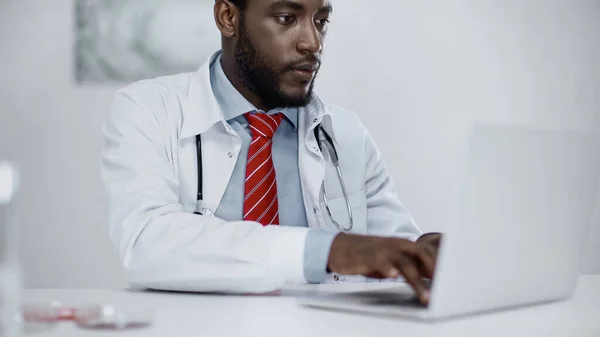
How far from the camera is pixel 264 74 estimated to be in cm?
185

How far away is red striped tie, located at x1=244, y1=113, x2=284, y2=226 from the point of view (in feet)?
5.68

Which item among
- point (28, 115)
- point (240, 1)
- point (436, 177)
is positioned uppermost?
point (240, 1)

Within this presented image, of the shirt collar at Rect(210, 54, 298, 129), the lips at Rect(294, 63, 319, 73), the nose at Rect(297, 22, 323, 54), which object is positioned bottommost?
the shirt collar at Rect(210, 54, 298, 129)

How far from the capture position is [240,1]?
1.93 meters

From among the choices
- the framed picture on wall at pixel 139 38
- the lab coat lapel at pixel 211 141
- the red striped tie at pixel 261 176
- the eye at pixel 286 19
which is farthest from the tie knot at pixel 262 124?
the framed picture on wall at pixel 139 38

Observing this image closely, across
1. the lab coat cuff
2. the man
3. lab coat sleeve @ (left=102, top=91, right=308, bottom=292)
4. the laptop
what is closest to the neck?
the man

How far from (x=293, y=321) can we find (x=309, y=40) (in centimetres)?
99

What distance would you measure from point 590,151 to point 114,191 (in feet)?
2.83

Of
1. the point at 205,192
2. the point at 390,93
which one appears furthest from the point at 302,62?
the point at 390,93

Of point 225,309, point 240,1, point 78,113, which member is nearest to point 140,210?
point 225,309

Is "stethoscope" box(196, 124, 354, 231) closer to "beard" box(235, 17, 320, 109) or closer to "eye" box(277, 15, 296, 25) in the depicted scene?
"beard" box(235, 17, 320, 109)

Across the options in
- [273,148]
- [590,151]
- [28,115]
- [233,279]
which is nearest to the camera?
[590,151]

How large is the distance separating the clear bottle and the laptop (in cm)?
42

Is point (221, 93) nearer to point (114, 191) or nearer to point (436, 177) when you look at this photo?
point (114, 191)
